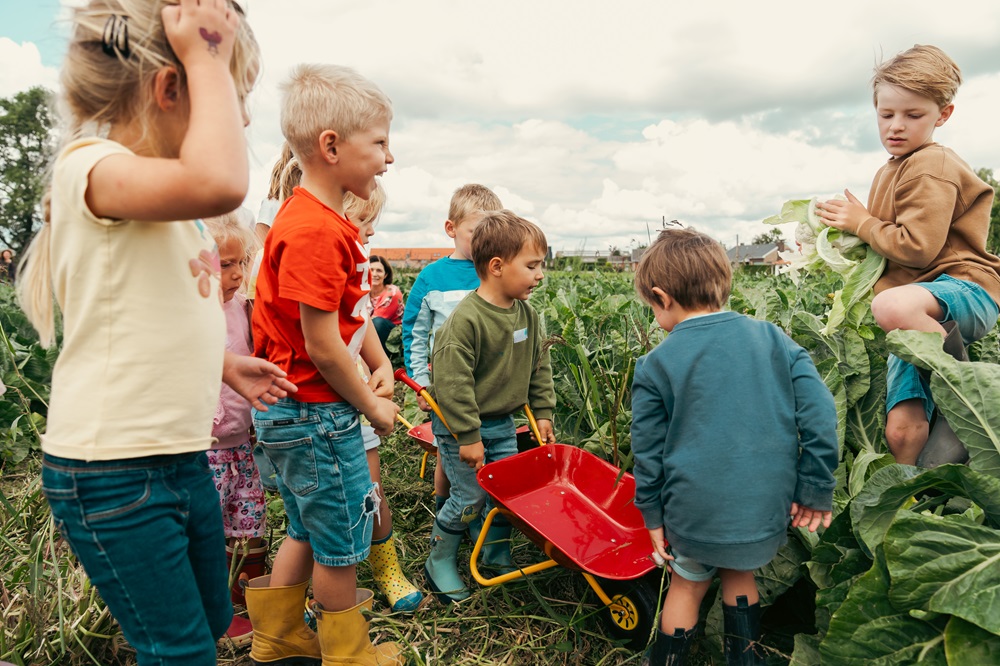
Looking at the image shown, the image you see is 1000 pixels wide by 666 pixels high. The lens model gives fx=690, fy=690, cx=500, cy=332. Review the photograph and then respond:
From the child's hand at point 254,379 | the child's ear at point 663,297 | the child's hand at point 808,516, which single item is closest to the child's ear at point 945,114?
the child's ear at point 663,297

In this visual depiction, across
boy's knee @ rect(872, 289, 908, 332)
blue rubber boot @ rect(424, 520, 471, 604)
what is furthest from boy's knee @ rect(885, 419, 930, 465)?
blue rubber boot @ rect(424, 520, 471, 604)

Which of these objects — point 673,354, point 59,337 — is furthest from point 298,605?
point 59,337

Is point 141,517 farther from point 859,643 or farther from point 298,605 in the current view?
point 859,643

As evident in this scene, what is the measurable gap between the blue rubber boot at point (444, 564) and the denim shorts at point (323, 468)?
83 centimetres

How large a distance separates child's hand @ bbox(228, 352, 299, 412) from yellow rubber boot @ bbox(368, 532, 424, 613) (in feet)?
4.35

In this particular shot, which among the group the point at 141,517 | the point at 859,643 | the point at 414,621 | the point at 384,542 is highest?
the point at 141,517

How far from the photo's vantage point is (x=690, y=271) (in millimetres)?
2008

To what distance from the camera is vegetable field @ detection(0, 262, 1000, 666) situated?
5.60 feet

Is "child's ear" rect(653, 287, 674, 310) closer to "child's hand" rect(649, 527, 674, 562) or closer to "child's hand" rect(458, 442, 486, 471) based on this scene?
"child's hand" rect(649, 527, 674, 562)

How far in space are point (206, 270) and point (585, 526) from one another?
1840mm

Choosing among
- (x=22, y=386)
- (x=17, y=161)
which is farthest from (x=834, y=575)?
(x=17, y=161)

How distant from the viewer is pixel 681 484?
1.93 meters

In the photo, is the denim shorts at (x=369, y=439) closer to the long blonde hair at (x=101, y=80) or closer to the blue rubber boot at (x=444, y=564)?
the blue rubber boot at (x=444, y=564)

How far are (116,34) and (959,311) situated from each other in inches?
99.8
